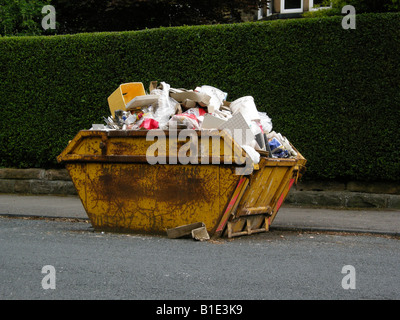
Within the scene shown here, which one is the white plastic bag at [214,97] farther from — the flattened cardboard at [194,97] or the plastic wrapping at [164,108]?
the plastic wrapping at [164,108]

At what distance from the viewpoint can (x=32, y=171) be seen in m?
10.8

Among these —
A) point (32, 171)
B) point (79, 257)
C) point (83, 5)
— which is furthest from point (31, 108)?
point (79, 257)

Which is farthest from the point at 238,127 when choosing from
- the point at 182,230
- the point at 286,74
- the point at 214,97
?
the point at 286,74

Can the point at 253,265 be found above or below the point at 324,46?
below

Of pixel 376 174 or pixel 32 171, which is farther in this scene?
pixel 32 171

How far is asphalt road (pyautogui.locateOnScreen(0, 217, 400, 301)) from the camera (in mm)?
3891

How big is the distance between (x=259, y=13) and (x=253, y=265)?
40.7ft

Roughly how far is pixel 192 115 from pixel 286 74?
3675 mm

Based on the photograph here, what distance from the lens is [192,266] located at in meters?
4.67

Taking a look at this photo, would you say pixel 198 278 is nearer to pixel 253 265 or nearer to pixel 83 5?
pixel 253 265

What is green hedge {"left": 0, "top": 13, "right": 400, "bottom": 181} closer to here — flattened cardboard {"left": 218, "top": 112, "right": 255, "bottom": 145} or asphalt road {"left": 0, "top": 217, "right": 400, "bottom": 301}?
asphalt road {"left": 0, "top": 217, "right": 400, "bottom": 301}

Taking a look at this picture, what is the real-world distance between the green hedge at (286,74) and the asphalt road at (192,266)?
2.76 m

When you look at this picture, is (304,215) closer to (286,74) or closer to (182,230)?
(286,74)

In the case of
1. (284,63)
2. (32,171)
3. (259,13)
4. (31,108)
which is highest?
(259,13)
